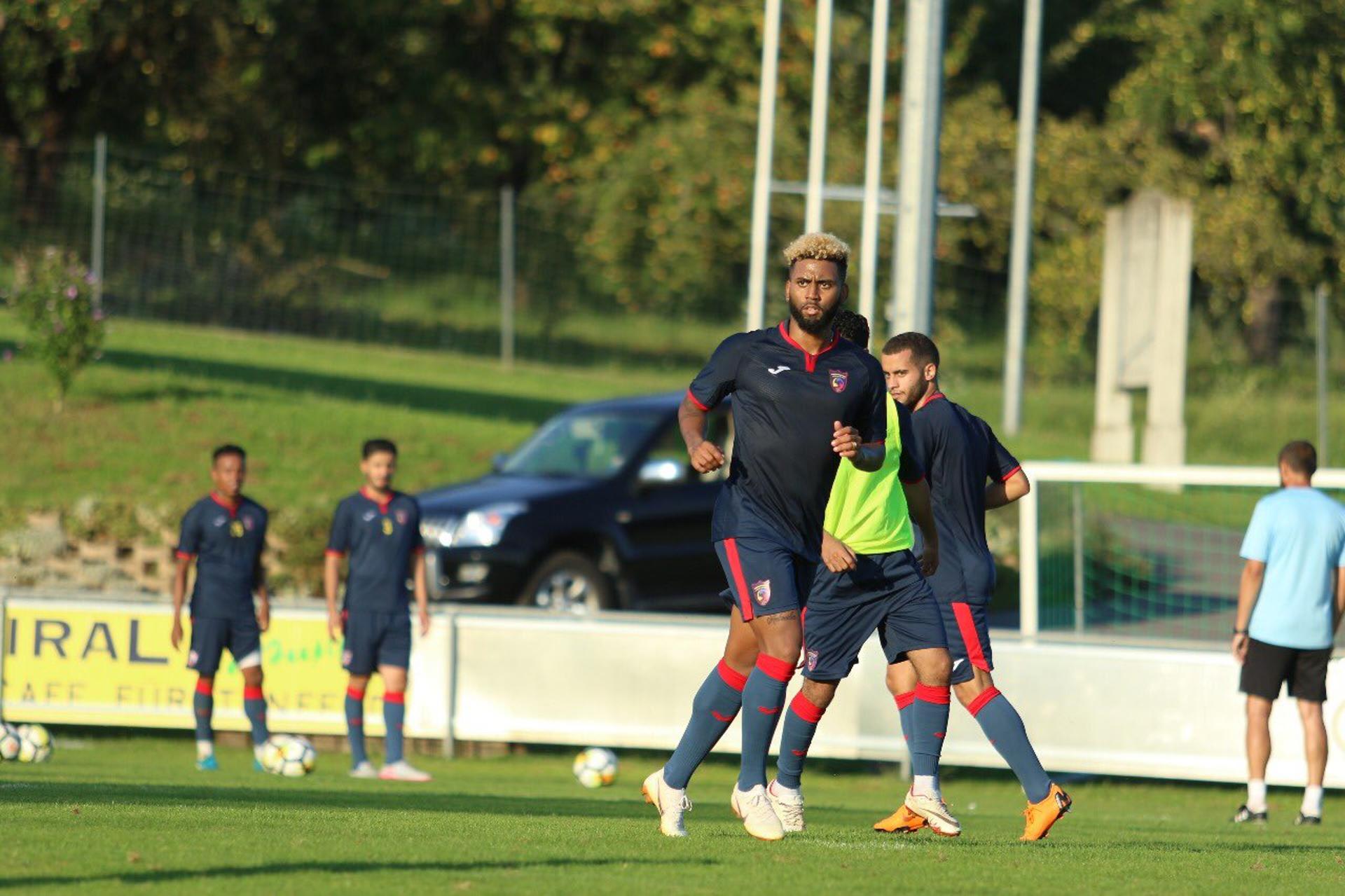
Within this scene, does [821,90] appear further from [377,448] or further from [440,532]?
[377,448]

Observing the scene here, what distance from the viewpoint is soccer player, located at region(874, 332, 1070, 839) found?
315 inches

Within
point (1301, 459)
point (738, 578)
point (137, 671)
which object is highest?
point (1301, 459)

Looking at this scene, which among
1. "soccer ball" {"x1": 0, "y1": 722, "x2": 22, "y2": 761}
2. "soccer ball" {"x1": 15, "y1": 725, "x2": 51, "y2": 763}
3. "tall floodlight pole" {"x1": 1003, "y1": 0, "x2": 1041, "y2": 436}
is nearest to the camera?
"soccer ball" {"x1": 0, "y1": 722, "x2": 22, "y2": 761}

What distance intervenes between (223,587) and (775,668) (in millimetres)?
5491

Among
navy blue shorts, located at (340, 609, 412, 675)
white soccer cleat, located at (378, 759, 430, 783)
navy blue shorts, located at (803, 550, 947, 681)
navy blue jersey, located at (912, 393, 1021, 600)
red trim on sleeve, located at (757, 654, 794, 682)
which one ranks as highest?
navy blue jersey, located at (912, 393, 1021, 600)

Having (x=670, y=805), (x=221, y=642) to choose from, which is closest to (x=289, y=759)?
(x=221, y=642)

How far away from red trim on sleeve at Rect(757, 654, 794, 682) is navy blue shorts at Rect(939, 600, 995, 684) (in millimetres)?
1017

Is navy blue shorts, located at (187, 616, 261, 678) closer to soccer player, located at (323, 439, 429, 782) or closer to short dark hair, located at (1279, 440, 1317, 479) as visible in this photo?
soccer player, located at (323, 439, 429, 782)

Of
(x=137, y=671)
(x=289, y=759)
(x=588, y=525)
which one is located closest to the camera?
(x=289, y=759)

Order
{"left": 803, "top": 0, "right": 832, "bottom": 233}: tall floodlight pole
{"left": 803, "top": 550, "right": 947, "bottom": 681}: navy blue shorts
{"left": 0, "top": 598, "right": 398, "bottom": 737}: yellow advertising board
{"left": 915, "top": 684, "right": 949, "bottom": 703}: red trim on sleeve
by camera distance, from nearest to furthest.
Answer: {"left": 803, "top": 550, "right": 947, "bottom": 681}: navy blue shorts, {"left": 915, "top": 684, "right": 949, "bottom": 703}: red trim on sleeve, {"left": 0, "top": 598, "right": 398, "bottom": 737}: yellow advertising board, {"left": 803, "top": 0, "right": 832, "bottom": 233}: tall floodlight pole

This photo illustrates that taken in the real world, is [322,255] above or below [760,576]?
above

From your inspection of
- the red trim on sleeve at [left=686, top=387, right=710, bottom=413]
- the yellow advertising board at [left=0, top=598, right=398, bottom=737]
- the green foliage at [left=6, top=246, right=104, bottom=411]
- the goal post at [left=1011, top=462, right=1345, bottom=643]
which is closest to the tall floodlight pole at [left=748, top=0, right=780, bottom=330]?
the goal post at [left=1011, top=462, right=1345, bottom=643]

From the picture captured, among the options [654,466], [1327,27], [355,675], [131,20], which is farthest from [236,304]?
[1327,27]

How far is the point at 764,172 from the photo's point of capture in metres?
18.8
